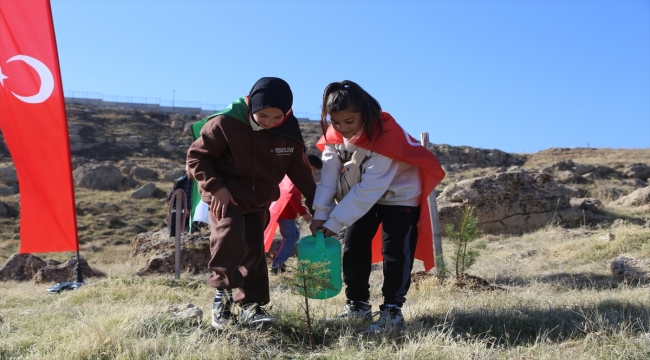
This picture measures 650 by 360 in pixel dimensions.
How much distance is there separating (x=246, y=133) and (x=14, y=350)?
155 centimetres

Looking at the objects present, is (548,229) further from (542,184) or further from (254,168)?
(254,168)

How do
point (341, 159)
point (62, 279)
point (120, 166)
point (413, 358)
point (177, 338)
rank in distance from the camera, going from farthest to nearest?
1. point (120, 166)
2. point (62, 279)
3. point (341, 159)
4. point (177, 338)
5. point (413, 358)

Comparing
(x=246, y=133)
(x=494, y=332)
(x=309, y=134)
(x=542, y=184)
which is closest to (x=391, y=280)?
(x=494, y=332)

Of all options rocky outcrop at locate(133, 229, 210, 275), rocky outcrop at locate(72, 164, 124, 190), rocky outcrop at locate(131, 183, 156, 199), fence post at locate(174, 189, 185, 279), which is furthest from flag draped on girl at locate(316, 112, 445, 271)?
rocky outcrop at locate(72, 164, 124, 190)

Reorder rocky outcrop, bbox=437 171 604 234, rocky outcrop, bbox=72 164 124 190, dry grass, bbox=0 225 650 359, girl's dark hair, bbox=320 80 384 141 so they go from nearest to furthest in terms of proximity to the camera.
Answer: dry grass, bbox=0 225 650 359, girl's dark hair, bbox=320 80 384 141, rocky outcrop, bbox=437 171 604 234, rocky outcrop, bbox=72 164 124 190

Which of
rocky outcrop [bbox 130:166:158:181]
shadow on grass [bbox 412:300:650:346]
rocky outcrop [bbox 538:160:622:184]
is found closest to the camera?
shadow on grass [bbox 412:300:650:346]

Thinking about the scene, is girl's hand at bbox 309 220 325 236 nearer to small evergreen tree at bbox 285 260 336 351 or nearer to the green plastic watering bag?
the green plastic watering bag

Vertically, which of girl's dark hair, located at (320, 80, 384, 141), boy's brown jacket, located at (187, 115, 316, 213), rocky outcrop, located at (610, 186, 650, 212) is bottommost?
rocky outcrop, located at (610, 186, 650, 212)

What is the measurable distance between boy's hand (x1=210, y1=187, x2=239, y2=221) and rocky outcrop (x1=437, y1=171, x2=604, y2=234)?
6.51 metres

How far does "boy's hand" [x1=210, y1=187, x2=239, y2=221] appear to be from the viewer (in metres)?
3.30

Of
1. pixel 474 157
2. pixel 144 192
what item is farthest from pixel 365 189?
pixel 474 157

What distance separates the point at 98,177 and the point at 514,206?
20.4m

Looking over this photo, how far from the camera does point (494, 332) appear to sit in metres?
3.39

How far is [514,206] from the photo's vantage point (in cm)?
949
